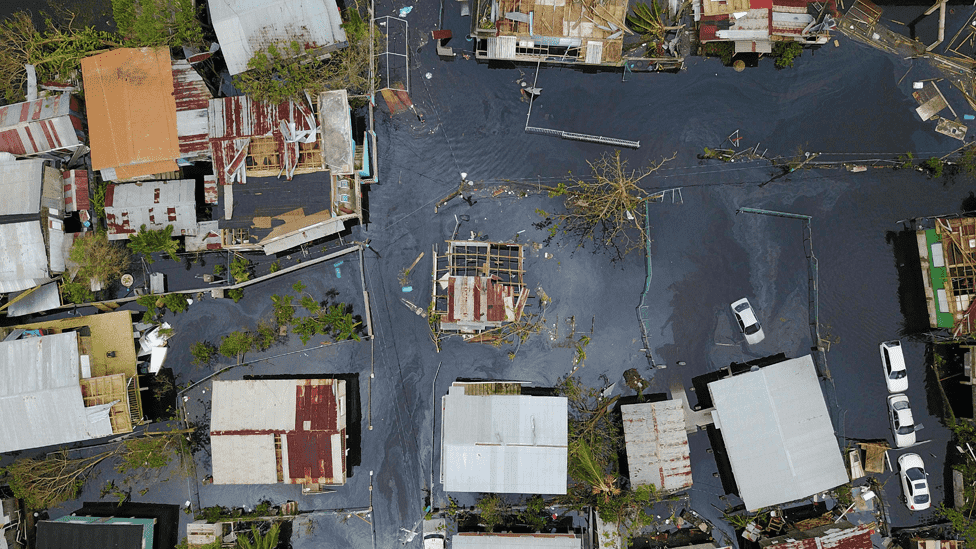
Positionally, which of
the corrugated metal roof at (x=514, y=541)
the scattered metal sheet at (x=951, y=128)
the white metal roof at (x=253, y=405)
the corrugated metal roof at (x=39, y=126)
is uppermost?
the corrugated metal roof at (x=39, y=126)

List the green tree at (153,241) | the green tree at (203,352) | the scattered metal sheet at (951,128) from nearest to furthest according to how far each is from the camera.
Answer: the green tree at (153,241) → the green tree at (203,352) → the scattered metal sheet at (951,128)

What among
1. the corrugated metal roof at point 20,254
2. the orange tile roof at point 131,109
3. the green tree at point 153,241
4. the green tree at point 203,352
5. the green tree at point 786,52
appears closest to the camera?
the corrugated metal roof at point 20,254

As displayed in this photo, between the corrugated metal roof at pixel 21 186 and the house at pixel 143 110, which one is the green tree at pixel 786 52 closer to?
the house at pixel 143 110

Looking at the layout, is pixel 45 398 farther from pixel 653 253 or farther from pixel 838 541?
pixel 838 541

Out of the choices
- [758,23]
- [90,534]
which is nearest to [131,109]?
[90,534]

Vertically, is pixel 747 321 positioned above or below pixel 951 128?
below

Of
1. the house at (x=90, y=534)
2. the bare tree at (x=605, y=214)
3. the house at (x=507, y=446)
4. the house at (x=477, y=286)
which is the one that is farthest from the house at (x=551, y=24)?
the house at (x=90, y=534)

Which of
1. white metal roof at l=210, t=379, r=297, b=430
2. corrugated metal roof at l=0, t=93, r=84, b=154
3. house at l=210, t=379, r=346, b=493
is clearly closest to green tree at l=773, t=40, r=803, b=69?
house at l=210, t=379, r=346, b=493
